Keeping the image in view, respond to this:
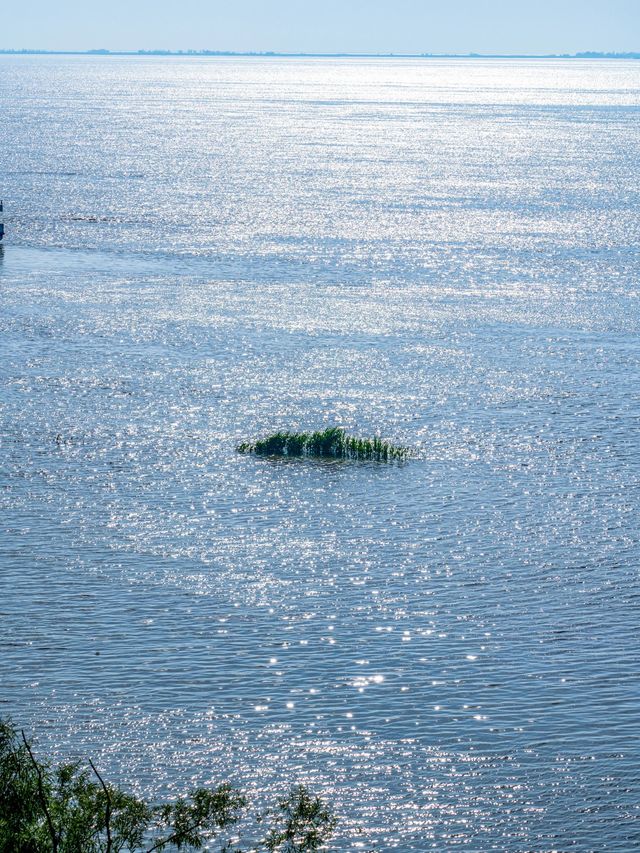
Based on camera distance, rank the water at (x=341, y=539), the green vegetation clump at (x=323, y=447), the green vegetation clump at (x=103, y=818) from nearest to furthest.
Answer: the green vegetation clump at (x=103, y=818)
the water at (x=341, y=539)
the green vegetation clump at (x=323, y=447)

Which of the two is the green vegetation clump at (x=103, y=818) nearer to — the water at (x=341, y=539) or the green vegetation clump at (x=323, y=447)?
the water at (x=341, y=539)

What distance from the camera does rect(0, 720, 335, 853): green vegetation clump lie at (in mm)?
21656

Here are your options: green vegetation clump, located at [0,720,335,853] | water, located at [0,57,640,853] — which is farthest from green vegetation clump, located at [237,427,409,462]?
green vegetation clump, located at [0,720,335,853]

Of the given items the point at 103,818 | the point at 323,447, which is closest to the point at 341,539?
the point at 323,447

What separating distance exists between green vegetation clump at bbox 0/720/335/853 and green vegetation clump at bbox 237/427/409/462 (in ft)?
79.3

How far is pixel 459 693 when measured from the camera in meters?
33.6

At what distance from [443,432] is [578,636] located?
19.3 metres

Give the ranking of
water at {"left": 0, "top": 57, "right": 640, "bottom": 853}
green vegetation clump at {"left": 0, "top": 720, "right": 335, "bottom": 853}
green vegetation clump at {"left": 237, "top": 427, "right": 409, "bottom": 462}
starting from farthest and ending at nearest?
1. green vegetation clump at {"left": 237, "top": 427, "right": 409, "bottom": 462}
2. water at {"left": 0, "top": 57, "right": 640, "bottom": 853}
3. green vegetation clump at {"left": 0, "top": 720, "right": 335, "bottom": 853}

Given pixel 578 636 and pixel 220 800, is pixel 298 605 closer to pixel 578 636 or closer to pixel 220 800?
pixel 578 636

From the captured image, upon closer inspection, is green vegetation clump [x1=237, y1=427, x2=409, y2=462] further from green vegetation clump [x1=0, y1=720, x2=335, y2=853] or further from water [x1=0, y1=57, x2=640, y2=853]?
green vegetation clump [x1=0, y1=720, x2=335, y2=853]

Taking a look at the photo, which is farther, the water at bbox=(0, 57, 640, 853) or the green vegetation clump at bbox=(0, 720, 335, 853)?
the water at bbox=(0, 57, 640, 853)

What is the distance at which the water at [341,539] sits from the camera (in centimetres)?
3077

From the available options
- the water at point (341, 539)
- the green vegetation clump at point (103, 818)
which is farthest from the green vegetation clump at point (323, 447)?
the green vegetation clump at point (103, 818)

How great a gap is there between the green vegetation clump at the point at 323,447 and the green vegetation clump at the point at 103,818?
24175 mm
